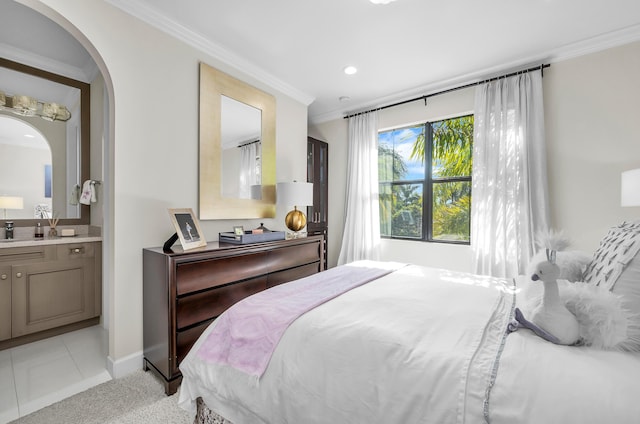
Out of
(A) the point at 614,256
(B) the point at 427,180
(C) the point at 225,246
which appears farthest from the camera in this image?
(B) the point at 427,180

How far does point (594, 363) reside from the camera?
2.70 ft

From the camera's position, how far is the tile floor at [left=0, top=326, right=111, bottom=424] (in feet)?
5.68

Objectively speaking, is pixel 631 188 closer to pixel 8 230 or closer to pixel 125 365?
pixel 125 365

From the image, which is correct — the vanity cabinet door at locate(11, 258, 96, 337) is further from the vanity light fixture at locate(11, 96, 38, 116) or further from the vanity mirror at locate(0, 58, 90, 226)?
the vanity light fixture at locate(11, 96, 38, 116)

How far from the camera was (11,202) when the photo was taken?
2504mm

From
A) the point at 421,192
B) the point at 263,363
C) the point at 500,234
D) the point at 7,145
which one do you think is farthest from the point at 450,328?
the point at 7,145

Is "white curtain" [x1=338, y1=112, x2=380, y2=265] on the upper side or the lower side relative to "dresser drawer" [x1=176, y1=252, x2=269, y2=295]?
upper

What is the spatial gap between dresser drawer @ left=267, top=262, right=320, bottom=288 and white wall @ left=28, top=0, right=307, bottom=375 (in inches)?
37.8

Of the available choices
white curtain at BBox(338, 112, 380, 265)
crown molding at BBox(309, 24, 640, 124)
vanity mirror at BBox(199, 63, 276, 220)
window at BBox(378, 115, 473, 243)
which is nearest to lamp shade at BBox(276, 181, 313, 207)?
vanity mirror at BBox(199, 63, 276, 220)

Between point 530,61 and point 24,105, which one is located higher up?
point 530,61

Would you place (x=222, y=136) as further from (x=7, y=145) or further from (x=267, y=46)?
(x=7, y=145)

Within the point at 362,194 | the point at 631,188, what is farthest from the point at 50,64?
the point at 631,188

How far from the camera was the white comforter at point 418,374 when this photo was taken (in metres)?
0.74

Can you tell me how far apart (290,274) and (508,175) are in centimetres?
247
